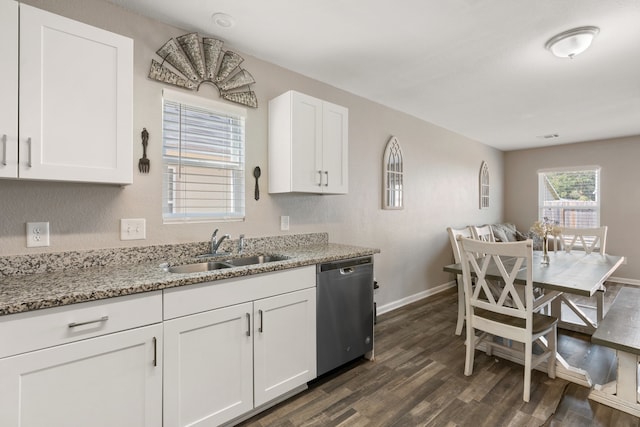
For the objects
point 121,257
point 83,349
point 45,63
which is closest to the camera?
point 83,349

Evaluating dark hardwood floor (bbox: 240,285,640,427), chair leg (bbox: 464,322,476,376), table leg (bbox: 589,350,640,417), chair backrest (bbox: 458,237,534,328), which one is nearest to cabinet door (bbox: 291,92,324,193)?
chair backrest (bbox: 458,237,534,328)

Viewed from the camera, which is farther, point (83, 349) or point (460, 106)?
point (460, 106)

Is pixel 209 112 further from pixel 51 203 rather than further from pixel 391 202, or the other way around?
pixel 391 202

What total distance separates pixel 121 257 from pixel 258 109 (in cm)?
148

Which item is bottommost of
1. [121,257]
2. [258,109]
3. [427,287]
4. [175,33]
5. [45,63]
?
[427,287]

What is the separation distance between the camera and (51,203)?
168 cm

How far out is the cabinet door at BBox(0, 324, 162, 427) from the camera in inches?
45.0

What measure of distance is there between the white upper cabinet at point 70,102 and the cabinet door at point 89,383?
807mm

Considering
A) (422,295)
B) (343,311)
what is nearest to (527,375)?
(343,311)

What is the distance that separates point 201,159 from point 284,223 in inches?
33.8

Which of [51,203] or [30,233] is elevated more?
[51,203]

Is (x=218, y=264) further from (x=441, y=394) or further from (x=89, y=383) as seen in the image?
(x=441, y=394)

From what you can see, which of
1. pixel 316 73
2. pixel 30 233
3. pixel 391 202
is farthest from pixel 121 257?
pixel 391 202

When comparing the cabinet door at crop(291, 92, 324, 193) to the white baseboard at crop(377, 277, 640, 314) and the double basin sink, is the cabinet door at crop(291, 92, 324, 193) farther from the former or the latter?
Answer: the white baseboard at crop(377, 277, 640, 314)
